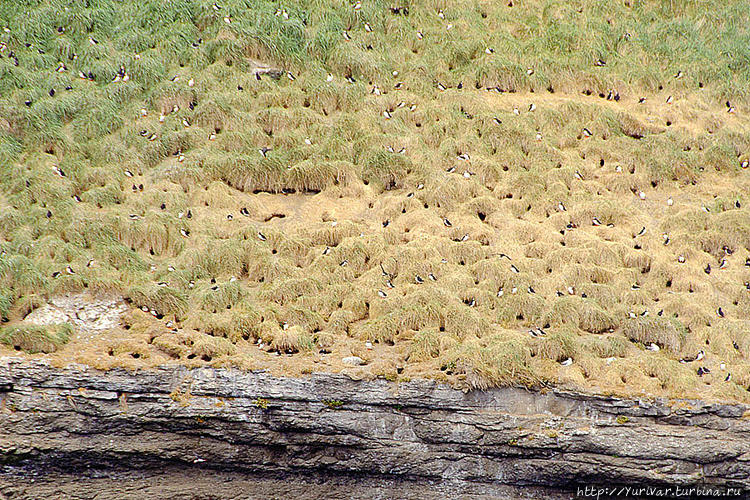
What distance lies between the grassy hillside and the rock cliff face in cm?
48

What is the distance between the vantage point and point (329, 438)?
11953 mm

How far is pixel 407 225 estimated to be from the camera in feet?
51.9

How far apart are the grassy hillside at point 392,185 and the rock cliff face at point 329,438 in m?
0.48

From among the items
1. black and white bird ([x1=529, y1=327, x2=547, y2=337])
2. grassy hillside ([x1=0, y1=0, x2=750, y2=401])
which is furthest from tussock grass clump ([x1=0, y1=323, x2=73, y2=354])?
black and white bird ([x1=529, y1=327, x2=547, y2=337])

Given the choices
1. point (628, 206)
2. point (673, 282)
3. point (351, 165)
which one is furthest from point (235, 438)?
point (628, 206)

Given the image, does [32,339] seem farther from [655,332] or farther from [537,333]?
[655,332]

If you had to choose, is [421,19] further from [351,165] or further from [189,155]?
[189,155]

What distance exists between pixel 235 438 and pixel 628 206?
9.81 metres

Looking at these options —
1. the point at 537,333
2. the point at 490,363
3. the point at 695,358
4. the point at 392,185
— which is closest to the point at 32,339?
the point at 490,363

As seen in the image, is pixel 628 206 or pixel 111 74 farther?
pixel 111 74

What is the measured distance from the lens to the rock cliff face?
11625 millimetres

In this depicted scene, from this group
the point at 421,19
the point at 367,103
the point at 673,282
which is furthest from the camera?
the point at 421,19

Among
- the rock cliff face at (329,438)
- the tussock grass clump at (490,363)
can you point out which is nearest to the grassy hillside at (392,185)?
the tussock grass clump at (490,363)

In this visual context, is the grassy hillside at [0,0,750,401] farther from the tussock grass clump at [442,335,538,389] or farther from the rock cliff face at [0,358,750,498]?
the rock cliff face at [0,358,750,498]
